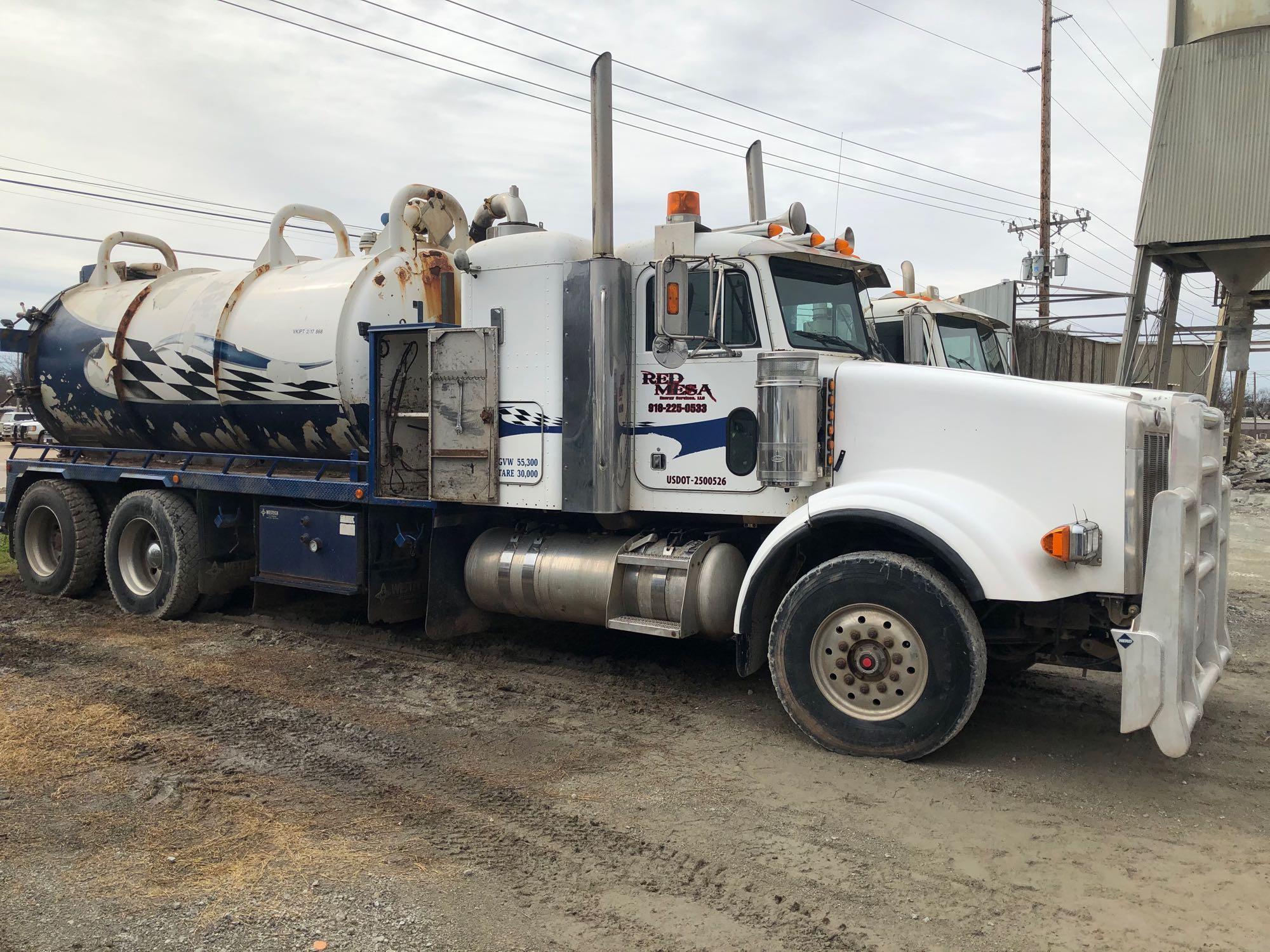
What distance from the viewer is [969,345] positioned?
946 centimetres

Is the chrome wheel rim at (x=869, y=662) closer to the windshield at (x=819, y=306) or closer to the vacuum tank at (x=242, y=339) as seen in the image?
the windshield at (x=819, y=306)

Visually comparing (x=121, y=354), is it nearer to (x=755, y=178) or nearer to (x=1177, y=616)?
(x=755, y=178)

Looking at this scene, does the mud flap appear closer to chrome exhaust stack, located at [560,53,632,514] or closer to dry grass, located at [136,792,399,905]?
chrome exhaust stack, located at [560,53,632,514]

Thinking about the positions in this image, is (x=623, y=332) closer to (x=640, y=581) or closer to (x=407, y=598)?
(x=640, y=581)

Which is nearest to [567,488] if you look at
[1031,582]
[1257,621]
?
[1031,582]

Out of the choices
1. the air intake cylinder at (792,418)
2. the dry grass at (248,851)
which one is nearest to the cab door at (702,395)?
the air intake cylinder at (792,418)

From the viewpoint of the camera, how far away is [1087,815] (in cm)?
461

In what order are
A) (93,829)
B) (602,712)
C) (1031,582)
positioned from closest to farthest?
(93,829)
(1031,582)
(602,712)

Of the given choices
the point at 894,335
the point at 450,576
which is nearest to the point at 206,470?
the point at 450,576

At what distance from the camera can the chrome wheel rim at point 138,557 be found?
31.0 feet

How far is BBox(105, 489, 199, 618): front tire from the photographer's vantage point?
9.05 metres

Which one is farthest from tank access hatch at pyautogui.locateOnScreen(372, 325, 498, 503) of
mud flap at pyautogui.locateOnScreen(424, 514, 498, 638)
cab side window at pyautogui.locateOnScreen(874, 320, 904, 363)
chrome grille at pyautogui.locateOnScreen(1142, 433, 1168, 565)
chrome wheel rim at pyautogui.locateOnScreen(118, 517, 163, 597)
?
chrome grille at pyautogui.locateOnScreen(1142, 433, 1168, 565)

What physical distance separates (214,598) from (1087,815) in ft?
25.0

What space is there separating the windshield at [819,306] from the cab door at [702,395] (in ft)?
0.62
